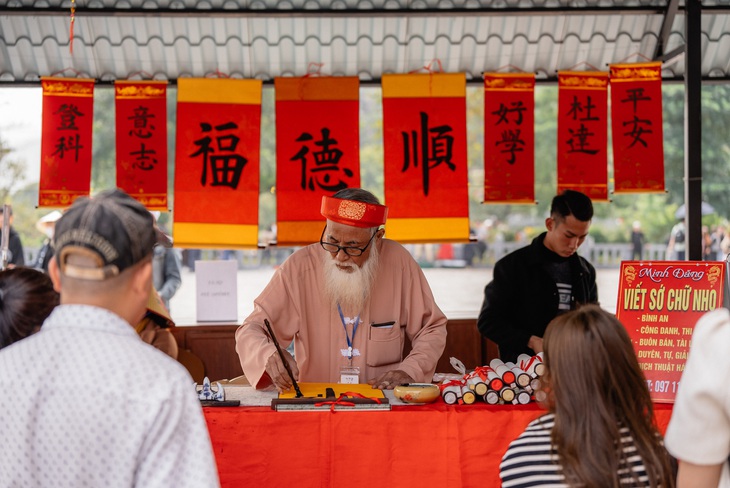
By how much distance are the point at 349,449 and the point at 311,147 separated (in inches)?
117

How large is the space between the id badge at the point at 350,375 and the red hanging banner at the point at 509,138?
240 centimetres

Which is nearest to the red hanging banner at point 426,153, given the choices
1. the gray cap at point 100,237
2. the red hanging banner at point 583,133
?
the red hanging banner at point 583,133

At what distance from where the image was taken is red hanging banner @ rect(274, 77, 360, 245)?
5609mm

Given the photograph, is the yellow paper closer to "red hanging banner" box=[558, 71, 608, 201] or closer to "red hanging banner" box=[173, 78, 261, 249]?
"red hanging banner" box=[173, 78, 261, 249]

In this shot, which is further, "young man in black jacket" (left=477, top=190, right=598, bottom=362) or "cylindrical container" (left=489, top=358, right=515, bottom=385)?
"young man in black jacket" (left=477, top=190, right=598, bottom=362)

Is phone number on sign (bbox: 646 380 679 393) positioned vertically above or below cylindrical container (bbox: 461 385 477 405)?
above

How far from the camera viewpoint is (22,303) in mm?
2096

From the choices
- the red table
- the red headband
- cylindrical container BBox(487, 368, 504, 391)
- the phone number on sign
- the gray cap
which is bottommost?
the red table

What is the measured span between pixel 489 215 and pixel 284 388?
21.0 m

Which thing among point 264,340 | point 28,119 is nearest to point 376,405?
point 264,340

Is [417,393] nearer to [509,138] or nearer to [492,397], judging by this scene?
[492,397]

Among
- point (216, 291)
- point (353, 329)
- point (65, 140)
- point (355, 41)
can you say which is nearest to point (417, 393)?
point (353, 329)

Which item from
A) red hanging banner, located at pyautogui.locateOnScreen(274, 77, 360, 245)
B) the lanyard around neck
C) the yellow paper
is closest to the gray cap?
the yellow paper

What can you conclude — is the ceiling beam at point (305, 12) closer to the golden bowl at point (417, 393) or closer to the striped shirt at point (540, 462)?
the golden bowl at point (417, 393)
